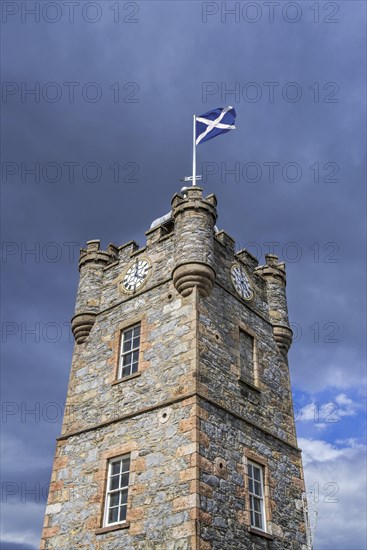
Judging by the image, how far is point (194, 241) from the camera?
17.3 meters

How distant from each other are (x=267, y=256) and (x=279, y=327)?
10.2ft

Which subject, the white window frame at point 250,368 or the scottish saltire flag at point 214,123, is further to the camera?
the scottish saltire flag at point 214,123

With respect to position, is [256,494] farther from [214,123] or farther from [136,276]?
[214,123]

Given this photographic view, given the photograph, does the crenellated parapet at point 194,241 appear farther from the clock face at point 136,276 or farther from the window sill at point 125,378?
the window sill at point 125,378

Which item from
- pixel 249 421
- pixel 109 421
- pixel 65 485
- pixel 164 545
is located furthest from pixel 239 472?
pixel 65 485

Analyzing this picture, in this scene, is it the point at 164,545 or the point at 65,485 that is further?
the point at 65,485

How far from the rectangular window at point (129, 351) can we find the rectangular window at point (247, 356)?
319 centimetres

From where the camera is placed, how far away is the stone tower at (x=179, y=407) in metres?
13.8

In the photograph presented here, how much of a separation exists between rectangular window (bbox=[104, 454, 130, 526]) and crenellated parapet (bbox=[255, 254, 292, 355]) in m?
7.16

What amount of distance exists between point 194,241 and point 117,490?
733cm

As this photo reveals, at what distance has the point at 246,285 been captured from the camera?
19.6 meters

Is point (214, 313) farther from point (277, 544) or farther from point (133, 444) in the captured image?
point (277, 544)

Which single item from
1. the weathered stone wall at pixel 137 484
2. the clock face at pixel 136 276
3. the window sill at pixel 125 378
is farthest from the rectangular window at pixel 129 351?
the weathered stone wall at pixel 137 484

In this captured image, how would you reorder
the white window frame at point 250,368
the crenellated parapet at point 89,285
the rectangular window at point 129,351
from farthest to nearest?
the crenellated parapet at point 89,285 → the white window frame at point 250,368 → the rectangular window at point 129,351
